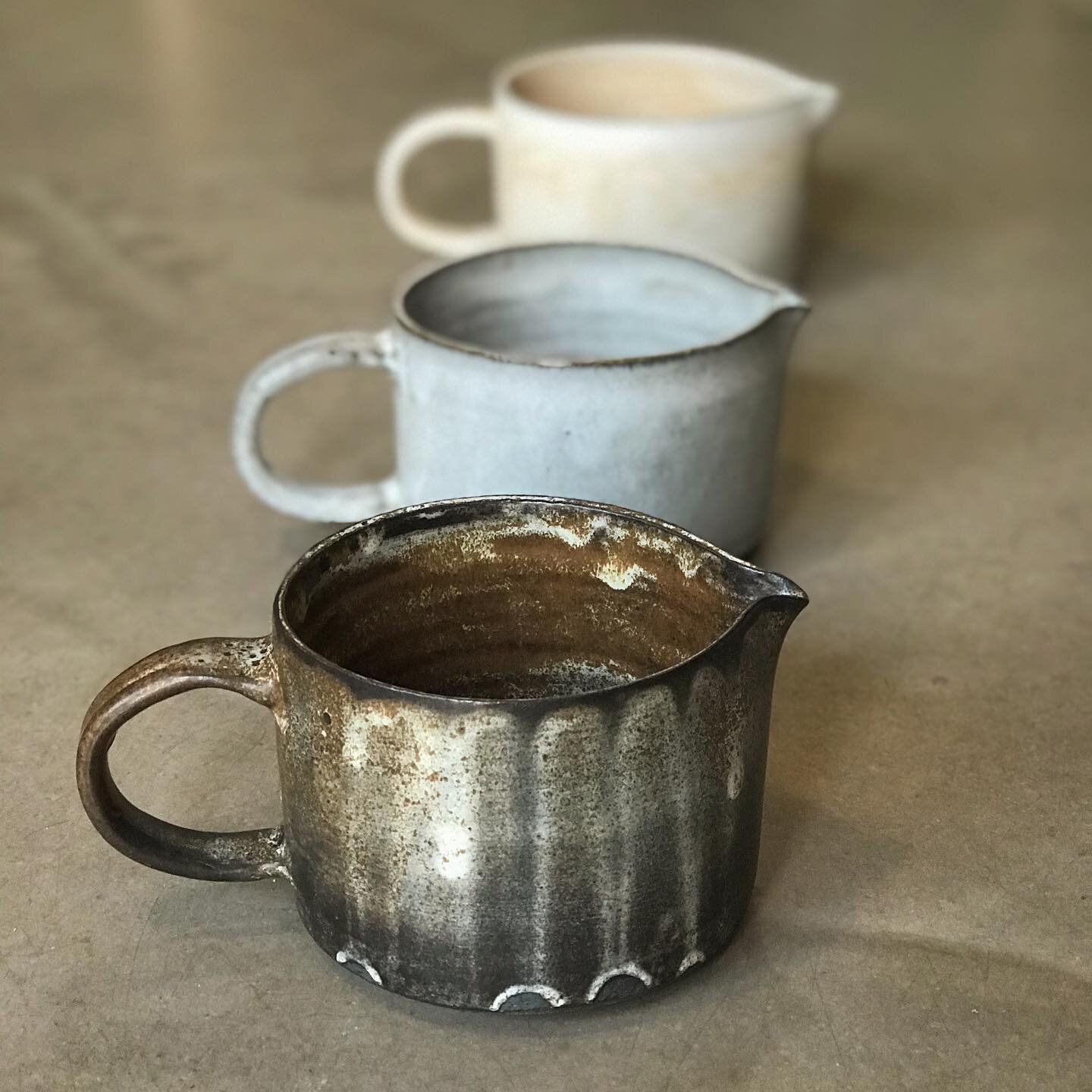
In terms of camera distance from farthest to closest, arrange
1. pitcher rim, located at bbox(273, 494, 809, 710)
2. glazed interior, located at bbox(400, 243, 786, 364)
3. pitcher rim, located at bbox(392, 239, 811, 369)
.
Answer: glazed interior, located at bbox(400, 243, 786, 364), pitcher rim, located at bbox(392, 239, 811, 369), pitcher rim, located at bbox(273, 494, 809, 710)

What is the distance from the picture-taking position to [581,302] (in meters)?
0.81

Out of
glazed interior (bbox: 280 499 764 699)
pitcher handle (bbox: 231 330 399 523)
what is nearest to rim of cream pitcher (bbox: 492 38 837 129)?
pitcher handle (bbox: 231 330 399 523)

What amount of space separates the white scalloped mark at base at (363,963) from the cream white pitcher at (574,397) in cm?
25

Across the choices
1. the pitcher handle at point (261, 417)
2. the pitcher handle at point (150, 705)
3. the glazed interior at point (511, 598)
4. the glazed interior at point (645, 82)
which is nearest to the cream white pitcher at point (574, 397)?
the pitcher handle at point (261, 417)

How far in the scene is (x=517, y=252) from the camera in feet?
2.58

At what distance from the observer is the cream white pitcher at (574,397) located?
0.65 metres

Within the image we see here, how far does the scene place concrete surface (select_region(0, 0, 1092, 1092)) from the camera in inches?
18.8

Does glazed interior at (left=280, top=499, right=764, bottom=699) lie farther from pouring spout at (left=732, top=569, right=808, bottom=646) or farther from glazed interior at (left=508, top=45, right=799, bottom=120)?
glazed interior at (left=508, top=45, right=799, bottom=120)

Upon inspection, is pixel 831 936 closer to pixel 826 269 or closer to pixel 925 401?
pixel 925 401

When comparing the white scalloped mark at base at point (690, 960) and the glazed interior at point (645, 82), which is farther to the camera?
the glazed interior at point (645, 82)

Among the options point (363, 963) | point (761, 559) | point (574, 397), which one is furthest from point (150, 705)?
point (761, 559)

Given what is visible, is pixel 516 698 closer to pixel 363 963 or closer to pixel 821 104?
pixel 363 963

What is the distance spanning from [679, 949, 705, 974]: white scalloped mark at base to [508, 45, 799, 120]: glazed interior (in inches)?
29.9

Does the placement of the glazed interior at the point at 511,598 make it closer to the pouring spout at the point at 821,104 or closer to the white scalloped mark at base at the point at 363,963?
the white scalloped mark at base at the point at 363,963
